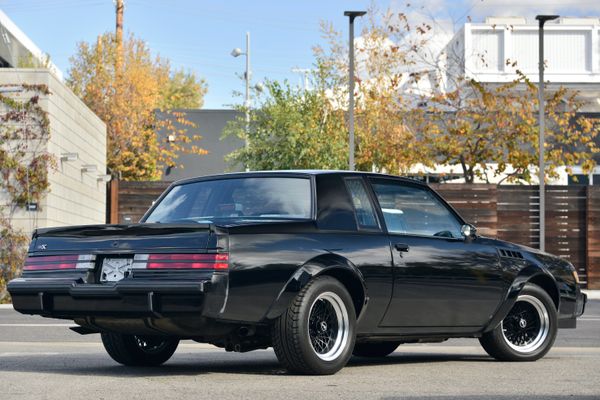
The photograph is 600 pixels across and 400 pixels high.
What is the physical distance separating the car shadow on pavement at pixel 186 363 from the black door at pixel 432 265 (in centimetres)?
69

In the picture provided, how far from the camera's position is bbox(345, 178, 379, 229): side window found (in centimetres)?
976

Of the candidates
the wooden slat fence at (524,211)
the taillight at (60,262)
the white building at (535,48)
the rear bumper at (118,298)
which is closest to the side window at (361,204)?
the rear bumper at (118,298)

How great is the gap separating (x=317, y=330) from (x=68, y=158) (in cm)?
1707

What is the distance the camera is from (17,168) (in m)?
23.7

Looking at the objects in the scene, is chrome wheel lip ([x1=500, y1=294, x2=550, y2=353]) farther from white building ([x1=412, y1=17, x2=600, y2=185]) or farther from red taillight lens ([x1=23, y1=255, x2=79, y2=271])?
white building ([x1=412, y1=17, x2=600, y2=185])

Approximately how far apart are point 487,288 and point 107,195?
20.5 meters

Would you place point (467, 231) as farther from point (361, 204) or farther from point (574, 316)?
point (574, 316)

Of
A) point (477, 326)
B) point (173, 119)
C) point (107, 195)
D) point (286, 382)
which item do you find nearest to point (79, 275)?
point (286, 382)

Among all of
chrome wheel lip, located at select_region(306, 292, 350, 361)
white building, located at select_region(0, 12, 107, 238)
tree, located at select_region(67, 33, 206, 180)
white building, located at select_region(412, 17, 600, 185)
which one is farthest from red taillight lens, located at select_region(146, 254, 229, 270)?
white building, located at select_region(412, 17, 600, 185)

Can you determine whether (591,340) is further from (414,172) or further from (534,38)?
(534,38)

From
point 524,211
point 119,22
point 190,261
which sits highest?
point 119,22

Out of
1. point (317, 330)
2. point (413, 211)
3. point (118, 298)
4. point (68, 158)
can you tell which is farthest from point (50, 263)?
point (68, 158)

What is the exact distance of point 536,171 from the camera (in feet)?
118

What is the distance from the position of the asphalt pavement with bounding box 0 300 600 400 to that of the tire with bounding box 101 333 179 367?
0.11 m
